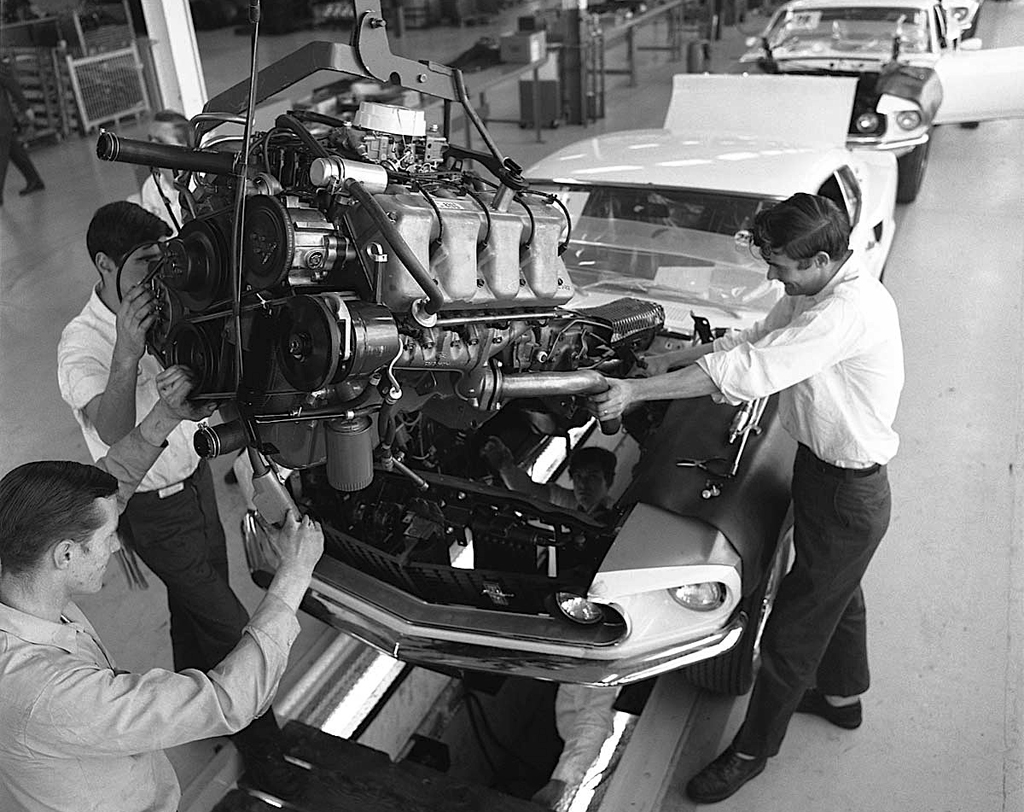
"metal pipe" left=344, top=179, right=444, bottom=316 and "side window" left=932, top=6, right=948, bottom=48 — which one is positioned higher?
→ "metal pipe" left=344, top=179, right=444, bottom=316

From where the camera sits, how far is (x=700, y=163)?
3.80 meters

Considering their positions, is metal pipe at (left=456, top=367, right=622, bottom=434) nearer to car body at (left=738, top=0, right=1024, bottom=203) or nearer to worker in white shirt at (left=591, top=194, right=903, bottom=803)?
worker in white shirt at (left=591, top=194, right=903, bottom=803)

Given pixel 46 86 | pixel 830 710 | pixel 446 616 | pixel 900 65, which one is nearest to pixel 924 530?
pixel 830 710

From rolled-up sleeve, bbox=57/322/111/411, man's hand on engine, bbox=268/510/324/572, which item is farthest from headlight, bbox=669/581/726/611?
rolled-up sleeve, bbox=57/322/111/411

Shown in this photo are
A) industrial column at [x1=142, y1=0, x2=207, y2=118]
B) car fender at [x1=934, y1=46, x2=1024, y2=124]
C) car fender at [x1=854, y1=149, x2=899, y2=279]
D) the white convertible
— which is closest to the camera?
the white convertible

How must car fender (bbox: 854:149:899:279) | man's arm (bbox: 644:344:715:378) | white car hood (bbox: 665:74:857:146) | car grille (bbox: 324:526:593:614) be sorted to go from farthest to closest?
white car hood (bbox: 665:74:857:146)
car fender (bbox: 854:149:899:279)
man's arm (bbox: 644:344:715:378)
car grille (bbox: 324:526:593:614)

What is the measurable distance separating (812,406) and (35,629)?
5.97 feet

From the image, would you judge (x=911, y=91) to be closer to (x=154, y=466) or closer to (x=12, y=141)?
(x=154, y=466)

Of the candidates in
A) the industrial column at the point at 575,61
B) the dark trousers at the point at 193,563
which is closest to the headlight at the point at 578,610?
the dark trousers at the point at 193,563

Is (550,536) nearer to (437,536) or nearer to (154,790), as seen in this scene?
(437,536)

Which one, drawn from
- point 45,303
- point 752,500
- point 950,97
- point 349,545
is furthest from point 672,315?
point 45,303

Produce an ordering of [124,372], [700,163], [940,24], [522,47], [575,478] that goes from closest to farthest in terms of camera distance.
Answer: [124,372] < [575,478] < [700,163] < [940,24] < [522,47]

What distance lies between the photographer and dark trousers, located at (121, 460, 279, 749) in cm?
247

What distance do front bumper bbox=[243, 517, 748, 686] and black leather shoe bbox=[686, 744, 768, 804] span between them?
50 cm
